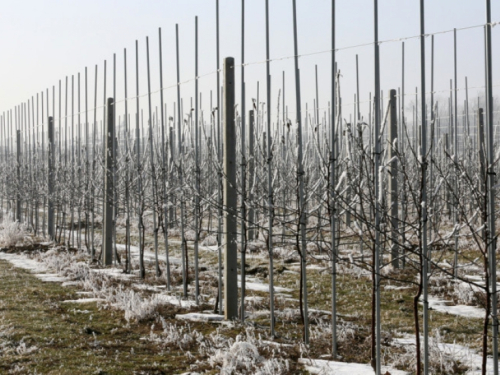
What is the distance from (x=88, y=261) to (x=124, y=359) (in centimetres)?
664

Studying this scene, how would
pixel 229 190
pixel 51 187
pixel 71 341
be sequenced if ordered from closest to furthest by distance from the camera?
pixel 71 341 → pixel 229 190 → pixel 51 187

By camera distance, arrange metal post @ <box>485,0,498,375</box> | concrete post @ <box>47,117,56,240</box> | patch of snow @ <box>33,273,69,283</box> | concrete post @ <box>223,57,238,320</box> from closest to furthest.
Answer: metal post @ <box>485,0,498,375</box> → concrete post @ <box>223,57,238,320</box> → patch of snow @ <box>33,273,69,283</box> → concrete post @ <box>47,117,56,240</box>

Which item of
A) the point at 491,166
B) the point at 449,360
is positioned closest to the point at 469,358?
the point at 449,360

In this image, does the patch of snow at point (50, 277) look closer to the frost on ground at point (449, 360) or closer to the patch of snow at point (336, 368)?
the patch of snow at point (336, 368)

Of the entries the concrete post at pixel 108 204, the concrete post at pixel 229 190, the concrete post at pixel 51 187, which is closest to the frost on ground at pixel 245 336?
the concrete post at pixel 229 190

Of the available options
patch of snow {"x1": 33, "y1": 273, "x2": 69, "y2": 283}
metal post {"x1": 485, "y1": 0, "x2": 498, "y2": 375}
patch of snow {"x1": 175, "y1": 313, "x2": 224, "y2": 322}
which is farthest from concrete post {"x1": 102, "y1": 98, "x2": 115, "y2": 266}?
metal post {"x1": 485, "y1": 0, "x2": 498, "y2": 375}

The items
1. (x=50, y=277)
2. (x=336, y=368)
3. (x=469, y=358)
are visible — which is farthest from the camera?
(x=50, y=277)

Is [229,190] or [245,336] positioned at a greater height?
[229,190]

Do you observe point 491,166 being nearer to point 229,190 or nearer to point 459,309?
point 229,190

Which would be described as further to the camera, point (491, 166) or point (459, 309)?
point (459, 309)

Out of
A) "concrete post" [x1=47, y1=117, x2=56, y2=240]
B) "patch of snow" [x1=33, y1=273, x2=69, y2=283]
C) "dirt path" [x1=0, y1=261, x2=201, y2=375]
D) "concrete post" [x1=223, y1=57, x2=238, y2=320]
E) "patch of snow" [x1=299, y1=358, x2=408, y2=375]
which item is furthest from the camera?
"concrete post" [x1=47, y1=117, x2=56, y2=240]

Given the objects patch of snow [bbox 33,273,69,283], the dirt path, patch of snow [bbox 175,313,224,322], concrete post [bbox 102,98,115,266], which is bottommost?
the dirt path

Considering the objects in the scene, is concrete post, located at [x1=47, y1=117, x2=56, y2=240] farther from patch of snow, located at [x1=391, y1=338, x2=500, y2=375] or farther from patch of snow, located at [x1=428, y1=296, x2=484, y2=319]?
patch of snow, located at [x1=391, y1=338, x2=500, y2=375]

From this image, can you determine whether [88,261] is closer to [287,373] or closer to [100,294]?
[100,294]
